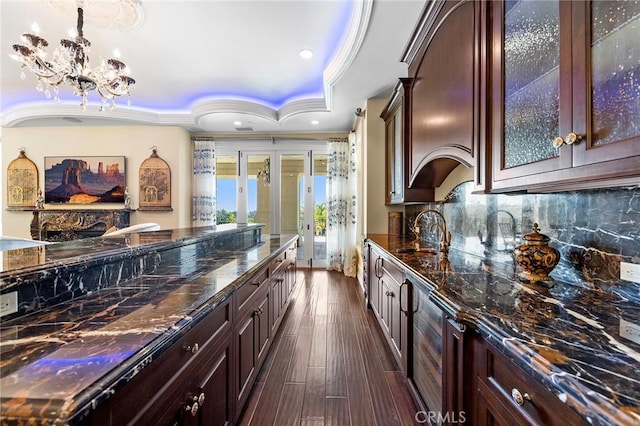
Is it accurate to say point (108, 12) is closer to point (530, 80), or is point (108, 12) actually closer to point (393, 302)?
point (530, 80)

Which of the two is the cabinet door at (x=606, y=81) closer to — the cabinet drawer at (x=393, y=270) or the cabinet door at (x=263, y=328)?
the cabinet drawer at (x=393, y=270)

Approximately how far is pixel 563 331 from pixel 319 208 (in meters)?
5.21

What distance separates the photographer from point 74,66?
2693 millimetres

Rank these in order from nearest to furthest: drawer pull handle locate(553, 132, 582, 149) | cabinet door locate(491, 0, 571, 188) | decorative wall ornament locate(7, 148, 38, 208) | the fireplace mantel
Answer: drawer pull handle locate(553, 132, 582, 149) < cabinet door locate(491, 0, 571, 188) < the fireplace mantel < decorative wall ornament locate(7, 148, 38, 208)

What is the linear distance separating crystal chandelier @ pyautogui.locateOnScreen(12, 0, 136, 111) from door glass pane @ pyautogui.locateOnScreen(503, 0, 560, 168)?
3302 mm

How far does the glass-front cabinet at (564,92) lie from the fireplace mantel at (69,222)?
20.3 ft

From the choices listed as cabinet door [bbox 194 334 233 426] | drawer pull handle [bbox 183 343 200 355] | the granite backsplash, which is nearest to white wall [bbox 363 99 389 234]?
the granite backsplash

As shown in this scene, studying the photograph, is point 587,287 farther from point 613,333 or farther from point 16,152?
point 16,152

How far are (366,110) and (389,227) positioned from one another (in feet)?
5.59

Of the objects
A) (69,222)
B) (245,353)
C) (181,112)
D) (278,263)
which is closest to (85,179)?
(69,222)

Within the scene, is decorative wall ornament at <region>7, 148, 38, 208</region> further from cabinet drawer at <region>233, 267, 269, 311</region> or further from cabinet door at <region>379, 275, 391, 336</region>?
cabinet door at <region>379, 275, 391, 336</region>

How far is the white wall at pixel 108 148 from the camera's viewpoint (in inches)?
213

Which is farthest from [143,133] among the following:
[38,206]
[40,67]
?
[40,67]

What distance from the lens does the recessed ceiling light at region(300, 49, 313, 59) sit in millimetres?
3248
